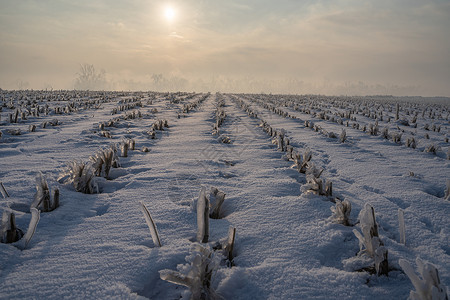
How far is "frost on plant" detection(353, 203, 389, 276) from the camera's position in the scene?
1549 mm

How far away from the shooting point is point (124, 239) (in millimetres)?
1898

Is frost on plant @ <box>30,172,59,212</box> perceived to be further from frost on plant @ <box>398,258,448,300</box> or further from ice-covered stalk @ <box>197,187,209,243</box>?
frost on plant @ <box>398,258,448,300</box>

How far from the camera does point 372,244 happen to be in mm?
1615

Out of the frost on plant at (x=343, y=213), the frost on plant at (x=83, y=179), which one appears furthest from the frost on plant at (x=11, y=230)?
the frost on plant at (x=343, y=213)

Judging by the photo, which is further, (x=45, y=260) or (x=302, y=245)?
(x=302, y=245)

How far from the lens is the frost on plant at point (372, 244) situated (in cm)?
155

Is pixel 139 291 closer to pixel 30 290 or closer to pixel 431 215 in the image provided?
pixel 30 290

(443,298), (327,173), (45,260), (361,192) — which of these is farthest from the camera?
(327,173)

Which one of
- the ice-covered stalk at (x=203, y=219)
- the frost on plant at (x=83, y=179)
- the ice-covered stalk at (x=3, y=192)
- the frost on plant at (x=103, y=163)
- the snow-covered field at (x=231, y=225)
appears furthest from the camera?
the frost on plant at (x=103, y=163)

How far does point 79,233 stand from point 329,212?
2064 millimetres

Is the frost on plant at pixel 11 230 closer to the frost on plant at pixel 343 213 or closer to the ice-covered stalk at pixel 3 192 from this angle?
the ice-covered stalk at pixel 3 192

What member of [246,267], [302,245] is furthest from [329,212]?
[246,267]

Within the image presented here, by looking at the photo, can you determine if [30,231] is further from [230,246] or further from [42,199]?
[230,246]

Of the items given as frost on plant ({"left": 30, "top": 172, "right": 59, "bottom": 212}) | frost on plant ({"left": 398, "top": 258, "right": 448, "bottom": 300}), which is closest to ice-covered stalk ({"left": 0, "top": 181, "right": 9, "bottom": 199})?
frost on plant ({"left": 30, "top": 172, "right": 59, "bottom": 212})
